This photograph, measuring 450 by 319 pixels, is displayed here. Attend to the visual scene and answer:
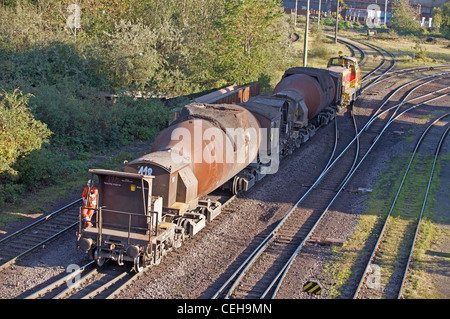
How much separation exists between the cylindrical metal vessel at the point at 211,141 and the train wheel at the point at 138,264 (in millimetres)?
2675

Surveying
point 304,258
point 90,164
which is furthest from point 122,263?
point 90,164

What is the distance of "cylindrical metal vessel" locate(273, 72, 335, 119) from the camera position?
26047 millimetres

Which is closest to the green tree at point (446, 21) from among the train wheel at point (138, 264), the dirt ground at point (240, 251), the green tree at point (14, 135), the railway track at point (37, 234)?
the dirt ground at point (240, 251)

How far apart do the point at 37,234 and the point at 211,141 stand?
232 inches

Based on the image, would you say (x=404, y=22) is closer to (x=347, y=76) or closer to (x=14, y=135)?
(x=347, y=76)

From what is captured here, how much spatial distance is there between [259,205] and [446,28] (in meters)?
65.4

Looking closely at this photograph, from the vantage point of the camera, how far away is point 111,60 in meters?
30.6

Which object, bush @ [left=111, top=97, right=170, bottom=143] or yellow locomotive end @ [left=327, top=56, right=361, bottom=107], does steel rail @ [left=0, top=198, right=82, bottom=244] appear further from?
yellow locomotive end @ [left=327, top=56, right=361, bottom=107]

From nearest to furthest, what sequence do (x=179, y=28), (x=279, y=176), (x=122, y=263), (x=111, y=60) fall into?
(x=122, y=263), (x=279, y=176), (x=111, y=60), (x=179, y=28)

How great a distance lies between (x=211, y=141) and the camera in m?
14.5

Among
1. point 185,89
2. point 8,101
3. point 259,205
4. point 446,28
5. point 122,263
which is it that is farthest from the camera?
point 446,28

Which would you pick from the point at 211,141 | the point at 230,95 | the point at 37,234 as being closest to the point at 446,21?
the point at 230,95

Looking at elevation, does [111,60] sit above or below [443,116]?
above

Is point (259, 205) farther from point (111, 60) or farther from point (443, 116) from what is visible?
point (443, 116)
